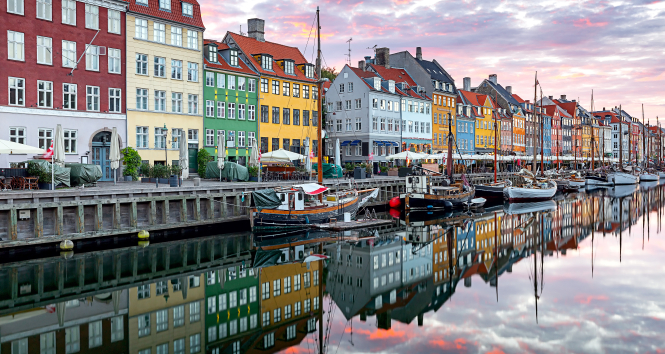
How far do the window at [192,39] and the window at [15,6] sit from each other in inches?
493

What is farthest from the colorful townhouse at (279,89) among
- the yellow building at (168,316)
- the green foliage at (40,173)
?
the yellow building at (168,316)

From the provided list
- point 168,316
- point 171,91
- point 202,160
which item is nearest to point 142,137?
point 171,91

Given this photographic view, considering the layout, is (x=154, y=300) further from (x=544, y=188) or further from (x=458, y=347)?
(x=544, y=188)

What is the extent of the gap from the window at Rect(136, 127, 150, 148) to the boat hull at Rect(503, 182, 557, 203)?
30.6 m

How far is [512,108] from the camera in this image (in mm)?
97562

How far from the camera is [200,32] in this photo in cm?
4397

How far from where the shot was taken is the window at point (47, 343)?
1287 cm

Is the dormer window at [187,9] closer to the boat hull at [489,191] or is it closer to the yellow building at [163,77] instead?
the yellow building at [163,77]

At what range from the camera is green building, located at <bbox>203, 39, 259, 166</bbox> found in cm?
4521

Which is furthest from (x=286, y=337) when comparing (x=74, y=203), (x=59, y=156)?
(x=59, y=156)

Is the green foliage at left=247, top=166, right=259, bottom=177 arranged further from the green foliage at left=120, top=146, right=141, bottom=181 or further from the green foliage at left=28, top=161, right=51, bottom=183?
the green foliage at left=28, top=161, right=51, bottom=183

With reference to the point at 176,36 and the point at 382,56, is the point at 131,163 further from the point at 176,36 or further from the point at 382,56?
the point at 382,56

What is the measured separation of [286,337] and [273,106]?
3795 centimetres

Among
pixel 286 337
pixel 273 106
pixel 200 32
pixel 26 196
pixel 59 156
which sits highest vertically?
pixel 200 32
